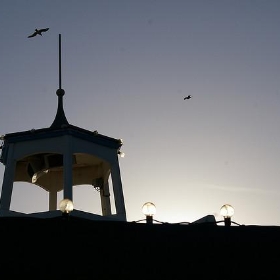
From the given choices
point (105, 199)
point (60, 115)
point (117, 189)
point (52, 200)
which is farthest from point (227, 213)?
point (52, 200)

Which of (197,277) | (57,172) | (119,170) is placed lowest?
(197,277)

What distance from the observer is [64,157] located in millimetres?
18844

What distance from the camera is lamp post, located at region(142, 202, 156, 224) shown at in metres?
13.7

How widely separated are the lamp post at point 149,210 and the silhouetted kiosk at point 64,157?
15.5 feet

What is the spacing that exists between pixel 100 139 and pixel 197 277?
27.5 feet

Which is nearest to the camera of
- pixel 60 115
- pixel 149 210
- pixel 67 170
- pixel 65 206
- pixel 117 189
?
pixel 65 206

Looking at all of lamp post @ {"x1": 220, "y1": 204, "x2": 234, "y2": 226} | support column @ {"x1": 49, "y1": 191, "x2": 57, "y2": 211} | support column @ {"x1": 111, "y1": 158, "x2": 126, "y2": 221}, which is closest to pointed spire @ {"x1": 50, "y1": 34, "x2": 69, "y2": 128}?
support column @ {"x1": 111, "y1": 158, "x2": 126, "y2": 221}

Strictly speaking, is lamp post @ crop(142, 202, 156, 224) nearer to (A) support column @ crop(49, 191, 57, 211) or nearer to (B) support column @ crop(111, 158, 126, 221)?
(B) support column @ crop(111, 158, 126, 221)

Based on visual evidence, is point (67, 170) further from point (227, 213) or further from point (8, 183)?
point (227, 213)

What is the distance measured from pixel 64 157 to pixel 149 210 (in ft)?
19.1

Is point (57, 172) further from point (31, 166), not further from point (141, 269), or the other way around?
point (141, 269)

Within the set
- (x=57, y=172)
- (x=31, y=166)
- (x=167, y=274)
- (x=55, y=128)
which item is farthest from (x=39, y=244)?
(x=57, y=172)

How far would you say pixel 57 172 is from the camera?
23.2 metres

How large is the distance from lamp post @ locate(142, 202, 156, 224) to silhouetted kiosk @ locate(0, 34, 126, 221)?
15.5 feet
